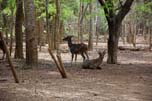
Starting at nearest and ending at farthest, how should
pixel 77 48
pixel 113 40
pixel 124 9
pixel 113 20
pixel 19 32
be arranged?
1. pixel 77 48
2. pixel 124 9
3. pixel 113 20
4. pixel 113 40
5. pixel 19 32

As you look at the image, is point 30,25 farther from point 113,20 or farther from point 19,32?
point 113,20

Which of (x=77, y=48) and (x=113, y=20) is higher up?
(x=113, y=20)

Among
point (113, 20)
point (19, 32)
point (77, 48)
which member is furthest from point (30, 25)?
point (113, 20)

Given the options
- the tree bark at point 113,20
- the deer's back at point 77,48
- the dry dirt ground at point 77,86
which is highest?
the tree bark at point 113,20

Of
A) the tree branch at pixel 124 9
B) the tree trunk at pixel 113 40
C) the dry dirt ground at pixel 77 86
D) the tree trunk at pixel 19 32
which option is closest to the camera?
the dry dirt ground at pixel 77 86

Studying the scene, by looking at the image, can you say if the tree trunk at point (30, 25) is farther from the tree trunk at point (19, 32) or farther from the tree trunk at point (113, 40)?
the tree trunk at point (113, 40)

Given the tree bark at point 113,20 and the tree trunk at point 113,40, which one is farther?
the tree trunk at point 113,40

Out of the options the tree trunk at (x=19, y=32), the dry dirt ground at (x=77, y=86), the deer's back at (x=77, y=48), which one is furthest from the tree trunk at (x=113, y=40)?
the tree trunk at (x=19, y=32)

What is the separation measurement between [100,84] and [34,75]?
110 inches

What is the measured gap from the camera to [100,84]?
13039 mm

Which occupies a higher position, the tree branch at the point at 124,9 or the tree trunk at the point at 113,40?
the tree branch at the point at 124,9

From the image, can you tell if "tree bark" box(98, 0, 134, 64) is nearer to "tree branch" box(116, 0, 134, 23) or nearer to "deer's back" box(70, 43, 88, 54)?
"tree branch" box(116, 0, 134, 23)

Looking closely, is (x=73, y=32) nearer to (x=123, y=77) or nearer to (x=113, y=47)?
(x=113, y=47)

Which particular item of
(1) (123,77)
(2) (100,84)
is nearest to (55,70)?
(1) (123,77)
